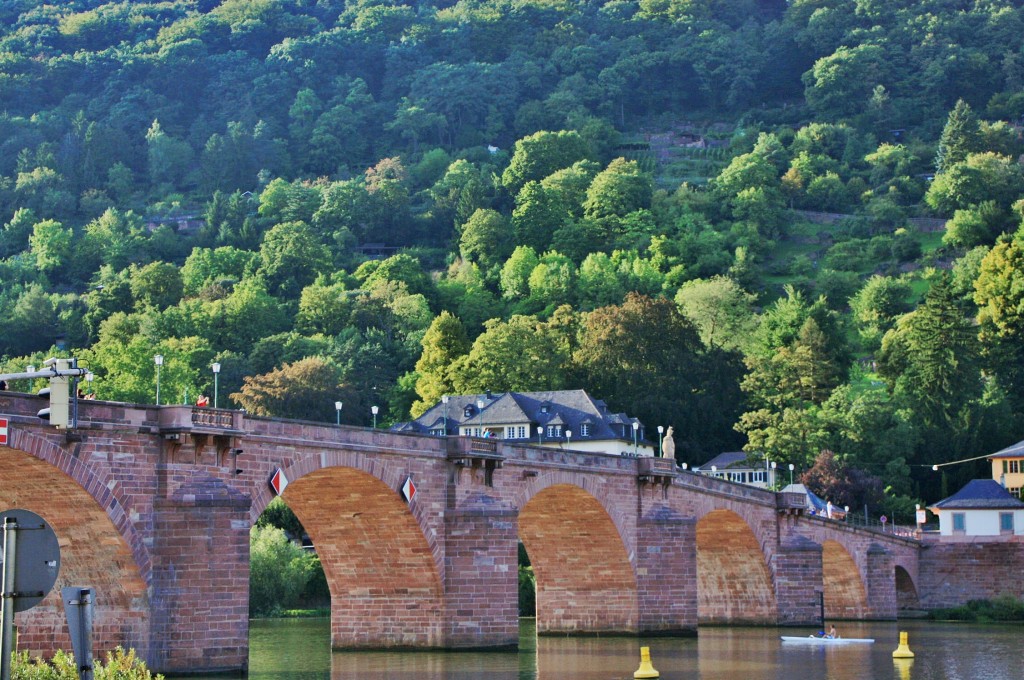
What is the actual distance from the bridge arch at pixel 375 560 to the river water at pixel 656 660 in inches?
34.6

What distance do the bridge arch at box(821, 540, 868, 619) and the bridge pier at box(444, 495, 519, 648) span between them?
112ft

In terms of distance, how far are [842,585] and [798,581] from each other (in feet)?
40.9

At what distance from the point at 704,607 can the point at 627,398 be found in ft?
115

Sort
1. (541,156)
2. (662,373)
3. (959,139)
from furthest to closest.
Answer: (541,156) < (959,139) < (662,373)

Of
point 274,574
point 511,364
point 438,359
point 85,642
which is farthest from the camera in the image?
point 438,359

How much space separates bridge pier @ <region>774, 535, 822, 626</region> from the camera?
7412cm

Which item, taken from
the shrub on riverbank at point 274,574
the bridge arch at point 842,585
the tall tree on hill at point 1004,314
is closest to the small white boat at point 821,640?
the bridge arch at point 842,585

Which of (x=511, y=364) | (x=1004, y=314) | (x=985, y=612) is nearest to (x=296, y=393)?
(x=511, y=364)

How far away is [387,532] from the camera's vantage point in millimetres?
52531

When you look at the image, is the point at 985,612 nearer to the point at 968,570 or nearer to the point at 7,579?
the point at 968,570

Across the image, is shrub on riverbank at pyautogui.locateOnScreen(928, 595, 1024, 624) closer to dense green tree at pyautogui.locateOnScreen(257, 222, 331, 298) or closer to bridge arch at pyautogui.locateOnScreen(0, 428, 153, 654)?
bridge arch at pyautogui.locateOnScreen(0, 428, 153, 654)

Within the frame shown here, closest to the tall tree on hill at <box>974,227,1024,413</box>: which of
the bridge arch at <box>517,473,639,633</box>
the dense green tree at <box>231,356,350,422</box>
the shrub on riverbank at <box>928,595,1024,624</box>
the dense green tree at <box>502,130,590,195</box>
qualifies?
the shrub on riverbank at <box>928,595,1024,624</box>

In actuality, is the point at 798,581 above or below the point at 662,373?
below

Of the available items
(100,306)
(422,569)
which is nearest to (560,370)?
(100,306)
